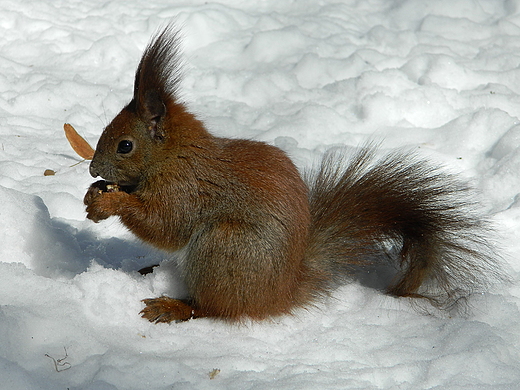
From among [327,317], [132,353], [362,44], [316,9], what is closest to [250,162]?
[327,317]

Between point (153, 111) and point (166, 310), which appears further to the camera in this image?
point (153, 111)

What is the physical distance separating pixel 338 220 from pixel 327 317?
0.38m

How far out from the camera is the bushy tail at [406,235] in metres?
2.41

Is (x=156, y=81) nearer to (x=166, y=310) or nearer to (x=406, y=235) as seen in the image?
(x=166, y=310)

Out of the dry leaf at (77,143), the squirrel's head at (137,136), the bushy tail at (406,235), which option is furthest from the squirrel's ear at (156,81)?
the dry leaf at (77,143)

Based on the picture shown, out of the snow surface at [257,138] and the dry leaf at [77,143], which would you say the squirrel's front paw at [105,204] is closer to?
the snow surface at [257,138]

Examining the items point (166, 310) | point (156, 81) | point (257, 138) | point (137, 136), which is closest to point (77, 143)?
point (257, 138)

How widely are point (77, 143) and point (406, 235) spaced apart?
195 cm

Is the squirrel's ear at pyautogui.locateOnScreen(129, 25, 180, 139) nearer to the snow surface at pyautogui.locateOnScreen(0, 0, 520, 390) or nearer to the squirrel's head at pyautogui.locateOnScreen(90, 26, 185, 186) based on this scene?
the squirrel's head at pyautogui.locateOnScreen(90, 26, 185, 186)

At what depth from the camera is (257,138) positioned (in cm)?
375

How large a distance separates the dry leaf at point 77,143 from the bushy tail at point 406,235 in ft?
4.96

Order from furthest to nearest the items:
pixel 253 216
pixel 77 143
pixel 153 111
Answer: pixel 77 143, pixel 153 111, pixel 253 216

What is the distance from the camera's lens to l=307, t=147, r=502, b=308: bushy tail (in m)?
2.41

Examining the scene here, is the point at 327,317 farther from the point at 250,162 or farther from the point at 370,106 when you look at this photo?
the point at 370,106
